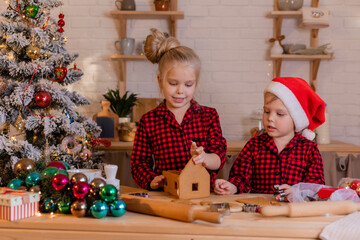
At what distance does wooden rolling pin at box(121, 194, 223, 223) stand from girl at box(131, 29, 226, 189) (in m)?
0.51

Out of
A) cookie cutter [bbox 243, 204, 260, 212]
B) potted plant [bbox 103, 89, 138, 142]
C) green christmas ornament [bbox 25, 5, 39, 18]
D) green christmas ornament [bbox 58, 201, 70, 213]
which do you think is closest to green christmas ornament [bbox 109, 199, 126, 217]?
green christmas ornament [bbox 58, 201, 70, 213]

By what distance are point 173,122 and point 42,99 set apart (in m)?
0.76

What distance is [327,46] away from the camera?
3.68 meters

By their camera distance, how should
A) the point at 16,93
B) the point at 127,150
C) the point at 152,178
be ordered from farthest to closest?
the point at 127,150 < the point at 16,93 < the point at 152,178

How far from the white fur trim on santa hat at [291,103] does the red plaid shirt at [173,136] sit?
328 mm

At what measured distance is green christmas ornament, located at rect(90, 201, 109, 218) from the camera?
1.25 meters

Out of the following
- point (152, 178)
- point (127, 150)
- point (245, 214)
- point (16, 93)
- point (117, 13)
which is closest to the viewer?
point (245, 214)

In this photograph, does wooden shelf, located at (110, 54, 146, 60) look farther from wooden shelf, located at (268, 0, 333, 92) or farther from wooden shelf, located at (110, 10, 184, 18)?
wooden shelf, located at (268, 0, 333, 92)

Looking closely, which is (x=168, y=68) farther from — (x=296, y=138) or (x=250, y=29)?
(x=250, y=29)

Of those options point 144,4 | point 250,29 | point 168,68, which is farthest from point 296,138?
point 144,4

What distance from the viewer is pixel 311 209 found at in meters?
1.28

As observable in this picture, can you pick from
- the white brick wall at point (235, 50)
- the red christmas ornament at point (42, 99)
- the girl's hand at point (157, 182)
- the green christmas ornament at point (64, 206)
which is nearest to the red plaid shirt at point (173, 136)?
the girl's hand at point (157, 182)

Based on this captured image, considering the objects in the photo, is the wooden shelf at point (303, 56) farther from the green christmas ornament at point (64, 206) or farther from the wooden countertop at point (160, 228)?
the green christmas ornament at point (64, 206)

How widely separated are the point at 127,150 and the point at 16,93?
3.78 feet
